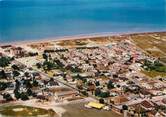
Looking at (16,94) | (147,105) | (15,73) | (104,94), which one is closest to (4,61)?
(15,73)

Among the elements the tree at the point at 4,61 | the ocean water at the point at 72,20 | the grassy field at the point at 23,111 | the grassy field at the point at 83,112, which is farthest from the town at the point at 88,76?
the ocean water at the point at 72,20

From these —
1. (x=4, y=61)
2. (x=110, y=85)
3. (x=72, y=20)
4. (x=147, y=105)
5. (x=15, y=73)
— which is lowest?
(x=147, y=105)

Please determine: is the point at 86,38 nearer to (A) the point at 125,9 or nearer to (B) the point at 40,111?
(B) the point at 40,111

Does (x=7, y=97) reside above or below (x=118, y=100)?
above

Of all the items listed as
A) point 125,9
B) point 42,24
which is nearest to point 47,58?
point 42,24

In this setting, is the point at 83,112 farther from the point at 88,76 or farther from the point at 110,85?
the point at 88,76

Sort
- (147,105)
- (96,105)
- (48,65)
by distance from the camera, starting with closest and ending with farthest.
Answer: (96,105) → (147,105) → (48,65)

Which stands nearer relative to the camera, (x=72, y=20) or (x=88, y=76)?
(x=88, y=76)

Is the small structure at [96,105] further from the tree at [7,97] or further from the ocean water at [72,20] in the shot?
the ocean water at [72,20]
